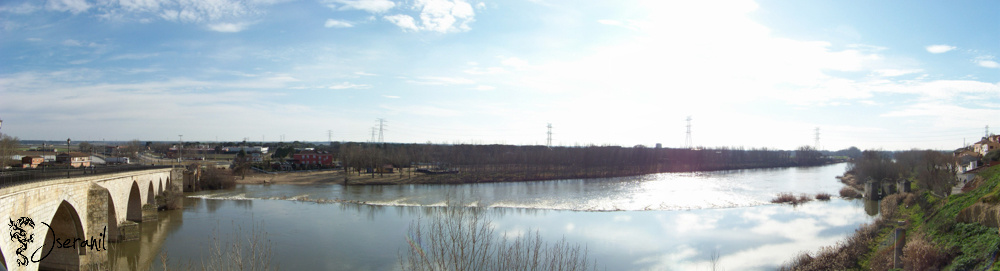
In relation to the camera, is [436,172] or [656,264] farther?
[436,172]

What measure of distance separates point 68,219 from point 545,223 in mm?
16185

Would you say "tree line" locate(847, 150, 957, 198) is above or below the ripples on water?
above

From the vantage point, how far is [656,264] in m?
15.5

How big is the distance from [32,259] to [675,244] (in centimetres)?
1787

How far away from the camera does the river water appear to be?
16359 mm

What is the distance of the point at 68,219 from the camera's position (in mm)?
13883

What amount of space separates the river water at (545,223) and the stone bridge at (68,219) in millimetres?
1172

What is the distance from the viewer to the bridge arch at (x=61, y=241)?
44.7 ft

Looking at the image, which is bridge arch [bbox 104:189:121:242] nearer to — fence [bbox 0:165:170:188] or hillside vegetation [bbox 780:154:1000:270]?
fence [bbox 0:165:170:188]

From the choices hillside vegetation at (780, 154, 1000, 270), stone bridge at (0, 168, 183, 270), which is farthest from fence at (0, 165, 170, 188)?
hillside vegetation at (780, 154, 1000, 270)

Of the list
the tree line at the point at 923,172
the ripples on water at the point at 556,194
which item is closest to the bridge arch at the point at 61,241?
the ripples on water at the point at 556,194

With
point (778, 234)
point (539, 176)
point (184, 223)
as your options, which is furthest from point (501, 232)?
point (539, 176)

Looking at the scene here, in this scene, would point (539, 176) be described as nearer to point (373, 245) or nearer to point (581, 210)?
point (581, 210)

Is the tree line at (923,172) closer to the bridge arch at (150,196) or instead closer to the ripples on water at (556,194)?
the ripples on water at (556,194)
